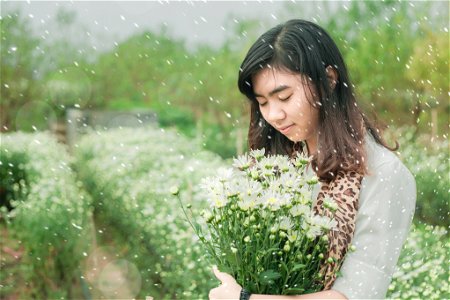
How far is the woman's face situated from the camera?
6.40 ft

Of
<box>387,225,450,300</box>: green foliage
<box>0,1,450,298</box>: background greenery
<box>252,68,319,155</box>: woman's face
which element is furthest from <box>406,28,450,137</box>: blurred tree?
<box>252,68,319,155</box>: woman's face

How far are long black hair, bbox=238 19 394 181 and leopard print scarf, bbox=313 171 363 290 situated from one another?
4 cm

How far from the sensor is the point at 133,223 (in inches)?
221

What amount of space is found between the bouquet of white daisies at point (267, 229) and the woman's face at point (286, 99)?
192mm

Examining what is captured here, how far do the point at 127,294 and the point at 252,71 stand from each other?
3.56 metres

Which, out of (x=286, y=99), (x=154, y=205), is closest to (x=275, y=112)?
(x=286, y=99)

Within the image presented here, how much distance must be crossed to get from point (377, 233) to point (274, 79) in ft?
1.62

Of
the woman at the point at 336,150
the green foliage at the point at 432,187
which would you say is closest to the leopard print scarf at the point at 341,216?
the woman at the point at 336,150

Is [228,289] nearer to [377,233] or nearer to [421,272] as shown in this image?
[377,233]

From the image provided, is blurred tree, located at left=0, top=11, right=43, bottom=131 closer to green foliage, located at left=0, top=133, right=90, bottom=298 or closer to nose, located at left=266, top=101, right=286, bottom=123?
green foliage, located at left=0, top=133, right=90, bottom=298

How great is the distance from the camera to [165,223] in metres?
4.98

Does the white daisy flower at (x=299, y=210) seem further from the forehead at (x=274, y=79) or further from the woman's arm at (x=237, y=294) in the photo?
the forehead at (x=274, y=79)

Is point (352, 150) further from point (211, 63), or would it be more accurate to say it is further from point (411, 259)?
point (211, 63)

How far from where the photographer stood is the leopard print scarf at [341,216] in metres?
1.81
